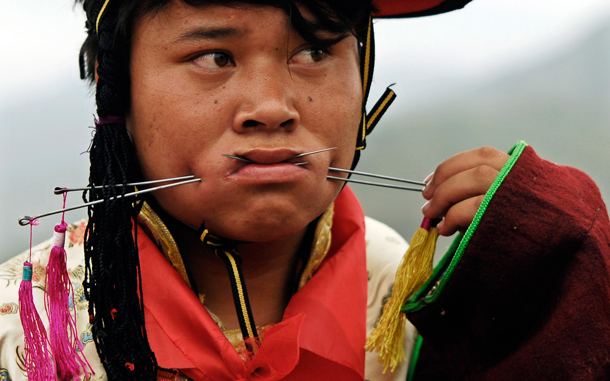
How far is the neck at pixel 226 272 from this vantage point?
143 centimetres

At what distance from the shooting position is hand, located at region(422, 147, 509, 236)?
4.36 feet

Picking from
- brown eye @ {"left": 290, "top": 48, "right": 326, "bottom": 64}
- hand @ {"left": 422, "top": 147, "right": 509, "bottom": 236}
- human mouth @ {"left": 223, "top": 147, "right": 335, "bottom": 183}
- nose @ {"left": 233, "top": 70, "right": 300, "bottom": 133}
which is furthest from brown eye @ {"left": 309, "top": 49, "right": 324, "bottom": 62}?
hand @ {"left": 422, "top": 147, "right": 509, "bottom": 236}

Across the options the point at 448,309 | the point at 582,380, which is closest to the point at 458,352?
the point at 448,309

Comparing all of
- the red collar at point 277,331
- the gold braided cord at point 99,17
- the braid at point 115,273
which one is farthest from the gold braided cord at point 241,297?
the gold braided cord at point 99,17

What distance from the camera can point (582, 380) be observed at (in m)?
→ 1.18

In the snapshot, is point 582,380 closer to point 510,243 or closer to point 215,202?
point 510,243

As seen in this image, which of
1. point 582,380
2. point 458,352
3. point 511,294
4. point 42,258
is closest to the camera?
point 582,380

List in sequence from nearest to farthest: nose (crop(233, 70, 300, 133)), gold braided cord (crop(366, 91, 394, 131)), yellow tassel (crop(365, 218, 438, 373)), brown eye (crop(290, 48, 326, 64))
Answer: nose (crop(233, 70, 300, 133)), brown eye (crop(290, 48, 326, 64)), yellow tassel (crop(365, 218, 438, 373)), gold braided cord (crop(366, 91, 394, 131))

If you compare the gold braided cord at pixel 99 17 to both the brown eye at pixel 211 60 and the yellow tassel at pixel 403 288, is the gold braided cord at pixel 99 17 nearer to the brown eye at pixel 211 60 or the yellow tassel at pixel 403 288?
the brown eye at pixel 211 60

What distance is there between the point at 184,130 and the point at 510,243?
706 millimetres

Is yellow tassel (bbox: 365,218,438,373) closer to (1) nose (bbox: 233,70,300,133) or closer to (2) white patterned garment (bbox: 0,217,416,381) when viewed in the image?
(2) white patterned garment (bbox: 0,217,416,381)

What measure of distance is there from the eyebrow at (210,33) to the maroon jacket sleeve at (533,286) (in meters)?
0.63

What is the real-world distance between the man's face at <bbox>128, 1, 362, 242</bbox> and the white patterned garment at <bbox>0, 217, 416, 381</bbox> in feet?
1.25

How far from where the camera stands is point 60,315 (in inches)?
47.9
